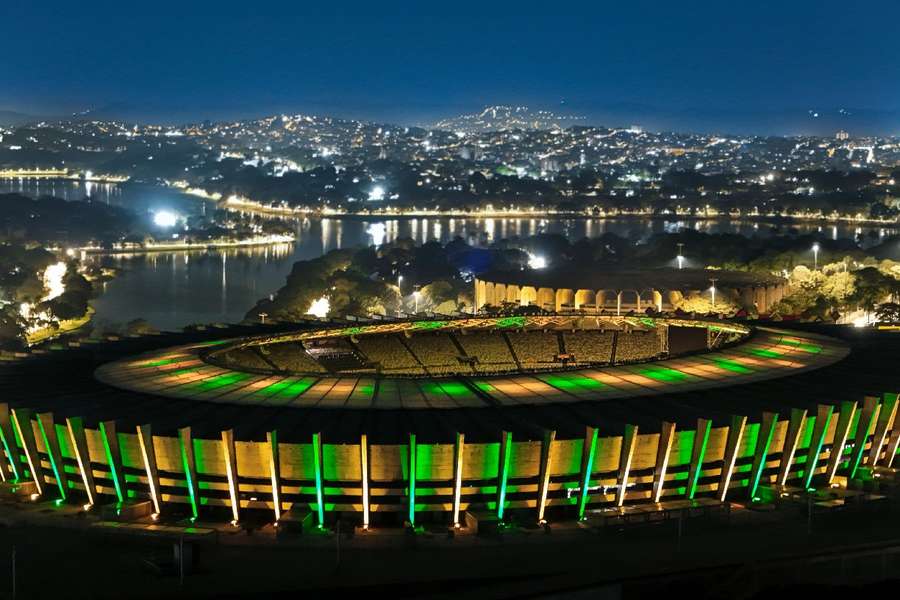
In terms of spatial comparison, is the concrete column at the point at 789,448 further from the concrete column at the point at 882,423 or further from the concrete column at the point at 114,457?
the concrete column at the point at 114,457

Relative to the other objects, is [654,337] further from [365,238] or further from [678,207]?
[678,207]

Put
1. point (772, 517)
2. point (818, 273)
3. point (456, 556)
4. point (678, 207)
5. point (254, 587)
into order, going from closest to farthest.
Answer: point (254, 587), point (456, 556), point (772, 517), point (818, 273), point (678, 207)

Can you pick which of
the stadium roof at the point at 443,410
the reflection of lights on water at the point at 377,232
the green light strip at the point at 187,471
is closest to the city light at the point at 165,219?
the reflection of lights on water at the point at 377,232

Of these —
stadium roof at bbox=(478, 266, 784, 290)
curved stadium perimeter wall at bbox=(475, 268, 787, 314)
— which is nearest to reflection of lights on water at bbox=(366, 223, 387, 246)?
stadium roof at bbox=(478, 266, 784, 290)

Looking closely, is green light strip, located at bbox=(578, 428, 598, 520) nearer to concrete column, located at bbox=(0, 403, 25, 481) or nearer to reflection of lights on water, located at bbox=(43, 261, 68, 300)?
concrete column, located at bbox=(0, 403, 25, 481)

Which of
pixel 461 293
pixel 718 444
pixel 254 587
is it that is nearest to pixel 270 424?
pixel 254 587
